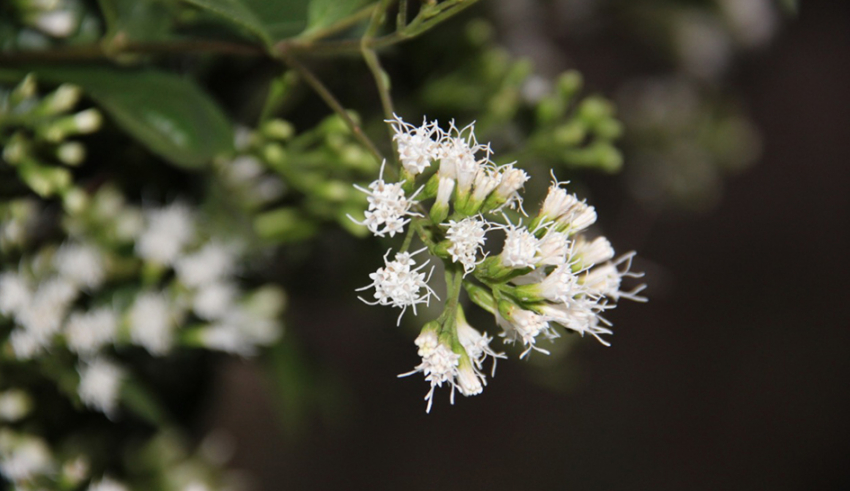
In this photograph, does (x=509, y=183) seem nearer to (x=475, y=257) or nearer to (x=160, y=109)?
(x=475, y=257)

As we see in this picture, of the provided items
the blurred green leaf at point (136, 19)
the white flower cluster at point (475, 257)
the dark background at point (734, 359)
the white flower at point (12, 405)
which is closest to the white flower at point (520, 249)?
the white flower cluster at point (475, 257)

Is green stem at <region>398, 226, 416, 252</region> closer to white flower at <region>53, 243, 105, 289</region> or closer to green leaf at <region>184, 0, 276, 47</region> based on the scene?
green leaf at <region>184, 0, 276, 47</region>

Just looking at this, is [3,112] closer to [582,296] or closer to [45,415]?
[45,415]

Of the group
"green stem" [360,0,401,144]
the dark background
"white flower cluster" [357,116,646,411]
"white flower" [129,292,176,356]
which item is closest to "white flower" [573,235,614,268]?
"white flower cluster" [357,116,646,411]

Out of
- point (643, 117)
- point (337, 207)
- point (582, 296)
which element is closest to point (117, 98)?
point (337, 207)

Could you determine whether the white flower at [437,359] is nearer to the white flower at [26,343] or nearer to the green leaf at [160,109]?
the green leaf at [160,109]

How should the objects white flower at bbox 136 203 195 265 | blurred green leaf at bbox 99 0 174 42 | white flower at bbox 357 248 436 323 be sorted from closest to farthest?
white flower at bbox 357 248 436 323
blurred green leaf at bbox 99 0 174 42
white flower at bbox 136 203 195 265
